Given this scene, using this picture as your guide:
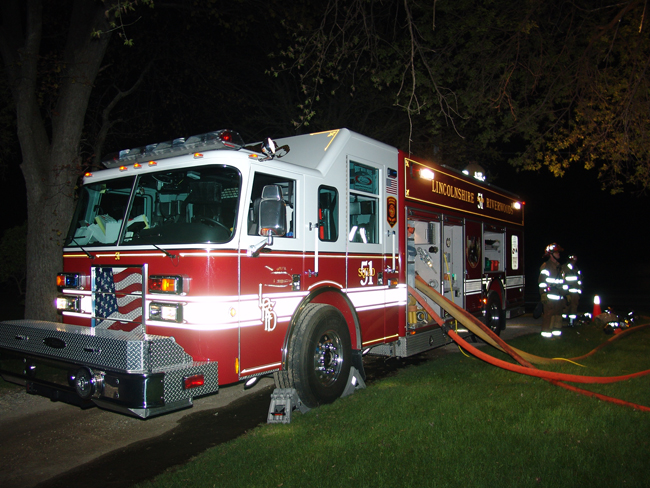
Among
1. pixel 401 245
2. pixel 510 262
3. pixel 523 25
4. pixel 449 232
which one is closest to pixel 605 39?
pixel 523 25

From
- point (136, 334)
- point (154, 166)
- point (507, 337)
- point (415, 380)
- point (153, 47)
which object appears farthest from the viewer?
point (153, 47)

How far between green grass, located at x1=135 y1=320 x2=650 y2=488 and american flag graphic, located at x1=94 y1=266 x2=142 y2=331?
4.86ft

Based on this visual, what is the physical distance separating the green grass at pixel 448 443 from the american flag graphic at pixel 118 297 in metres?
1.48

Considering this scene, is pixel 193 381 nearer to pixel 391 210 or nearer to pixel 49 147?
pixel 391 210

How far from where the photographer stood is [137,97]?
13.0 m

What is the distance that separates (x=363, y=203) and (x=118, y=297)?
3049mm

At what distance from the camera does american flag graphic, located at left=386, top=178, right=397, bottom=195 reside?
660 centimetres

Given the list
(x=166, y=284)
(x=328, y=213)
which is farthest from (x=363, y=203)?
(x=166, y=284)

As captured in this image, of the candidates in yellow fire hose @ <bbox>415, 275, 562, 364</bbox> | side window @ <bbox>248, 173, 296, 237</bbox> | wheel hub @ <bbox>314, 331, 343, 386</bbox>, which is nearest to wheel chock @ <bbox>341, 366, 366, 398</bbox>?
wheel hub @ <bbox>314, 331, 343, 386</bbox>

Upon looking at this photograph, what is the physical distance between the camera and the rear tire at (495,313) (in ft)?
32.3

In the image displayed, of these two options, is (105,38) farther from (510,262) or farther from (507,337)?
(507,337)

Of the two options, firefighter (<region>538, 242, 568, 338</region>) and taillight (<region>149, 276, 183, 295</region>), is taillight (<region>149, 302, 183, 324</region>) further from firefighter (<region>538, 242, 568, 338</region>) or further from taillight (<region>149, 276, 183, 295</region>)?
firefighter (<region>538, 242, 568, 338</region>)

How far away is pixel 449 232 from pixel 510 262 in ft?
10.2

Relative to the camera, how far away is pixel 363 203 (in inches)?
250
